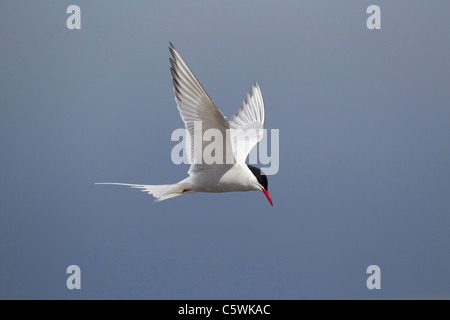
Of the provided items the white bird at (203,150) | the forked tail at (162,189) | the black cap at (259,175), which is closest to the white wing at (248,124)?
the white bird at (203,150)

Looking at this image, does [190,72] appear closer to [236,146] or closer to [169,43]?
[169,43]

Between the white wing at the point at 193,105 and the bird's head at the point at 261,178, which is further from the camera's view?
the bird's head at the point at 261,178

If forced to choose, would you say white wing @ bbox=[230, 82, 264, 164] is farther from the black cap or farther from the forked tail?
the forked tail

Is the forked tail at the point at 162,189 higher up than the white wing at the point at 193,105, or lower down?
lower down

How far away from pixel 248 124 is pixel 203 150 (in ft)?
3.07

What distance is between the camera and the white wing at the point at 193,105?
2598 millimetres

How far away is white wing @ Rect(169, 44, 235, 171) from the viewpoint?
260 centimetres

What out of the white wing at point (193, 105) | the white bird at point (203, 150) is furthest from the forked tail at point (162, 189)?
the white wing at point (193, 105)

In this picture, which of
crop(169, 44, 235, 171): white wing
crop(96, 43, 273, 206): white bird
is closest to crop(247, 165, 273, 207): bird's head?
crop(96, 43, 273, 206): white bird

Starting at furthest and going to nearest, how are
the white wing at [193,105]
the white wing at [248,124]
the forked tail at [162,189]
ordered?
the white wing at [248,124] → the forked tail at [162,189] → the white wing at [193,105]

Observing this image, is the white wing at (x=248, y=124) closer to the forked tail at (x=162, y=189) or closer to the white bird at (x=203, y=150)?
the white bird at (x=203, y=150)

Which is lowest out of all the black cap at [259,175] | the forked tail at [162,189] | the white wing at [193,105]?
the forked tail at [162,189]

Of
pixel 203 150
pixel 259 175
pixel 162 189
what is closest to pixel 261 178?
pixel 259 175

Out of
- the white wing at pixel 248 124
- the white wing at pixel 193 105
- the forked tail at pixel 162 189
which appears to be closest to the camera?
the white wing at pixel 193 105
